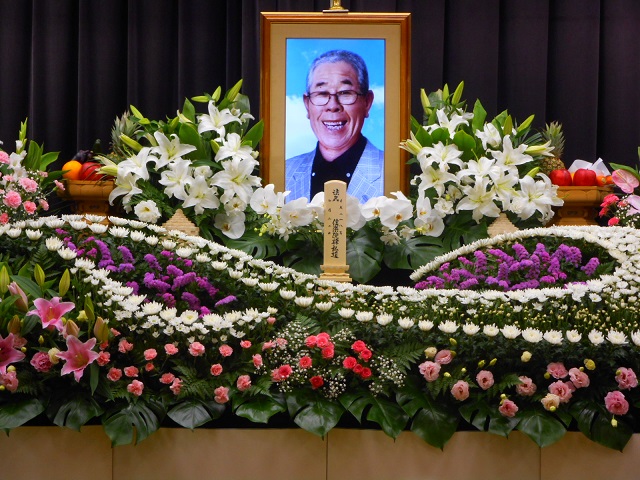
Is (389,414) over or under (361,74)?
under

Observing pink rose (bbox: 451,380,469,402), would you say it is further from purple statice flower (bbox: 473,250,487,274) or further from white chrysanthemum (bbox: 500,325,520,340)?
purple statice flower (bbox: 473,250,487,274)

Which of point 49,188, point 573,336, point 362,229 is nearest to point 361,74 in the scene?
point 362,229

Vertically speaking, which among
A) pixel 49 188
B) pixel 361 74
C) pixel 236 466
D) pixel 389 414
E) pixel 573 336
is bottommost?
pixel 236 466

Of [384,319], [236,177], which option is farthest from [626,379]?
[236,177]

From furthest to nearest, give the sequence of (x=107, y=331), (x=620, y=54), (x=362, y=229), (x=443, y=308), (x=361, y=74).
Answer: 1. (x=620, y=54)
2. (x=361, y=74)
3. (x=362, y=229)
4. (x=443, y=308)
5. (x=107, y=331)

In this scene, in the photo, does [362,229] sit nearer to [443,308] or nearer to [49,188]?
[443,308]

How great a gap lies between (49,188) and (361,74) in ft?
4.26

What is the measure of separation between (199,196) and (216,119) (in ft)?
1.20

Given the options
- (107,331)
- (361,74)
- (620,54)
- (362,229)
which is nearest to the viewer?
(107,331)

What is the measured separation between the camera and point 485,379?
1.81 m

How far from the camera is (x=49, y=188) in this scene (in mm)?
3201

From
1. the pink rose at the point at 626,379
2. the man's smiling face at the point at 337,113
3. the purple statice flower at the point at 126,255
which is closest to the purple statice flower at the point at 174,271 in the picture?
the purple statice flower at the point at 126,255

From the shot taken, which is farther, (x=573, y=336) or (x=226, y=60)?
(x=226, y=60)

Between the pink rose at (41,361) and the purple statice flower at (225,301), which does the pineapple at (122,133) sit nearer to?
the purple statice flower at (225,301)
